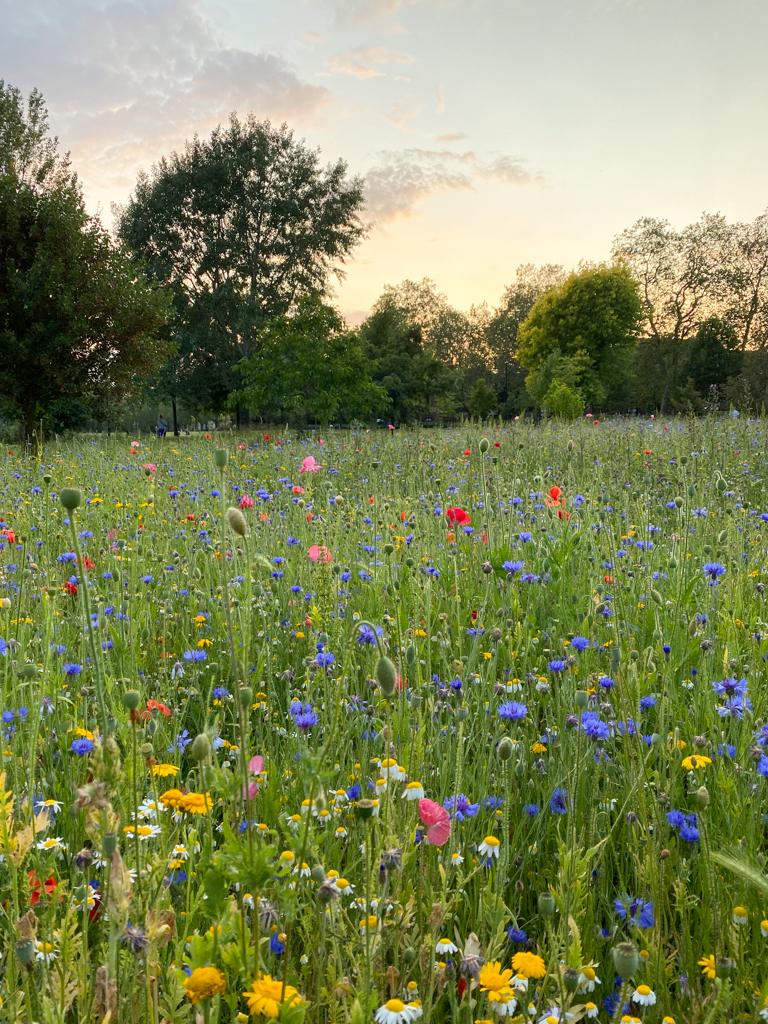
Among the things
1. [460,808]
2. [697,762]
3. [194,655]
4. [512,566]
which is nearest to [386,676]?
[460,808]

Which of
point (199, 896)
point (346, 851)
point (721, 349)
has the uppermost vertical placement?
point (721, 349)

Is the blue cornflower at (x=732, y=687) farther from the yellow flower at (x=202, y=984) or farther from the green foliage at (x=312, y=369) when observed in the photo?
the green foliage at (x=312, y=369)

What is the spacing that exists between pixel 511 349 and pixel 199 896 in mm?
55313

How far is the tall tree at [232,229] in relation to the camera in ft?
84.7

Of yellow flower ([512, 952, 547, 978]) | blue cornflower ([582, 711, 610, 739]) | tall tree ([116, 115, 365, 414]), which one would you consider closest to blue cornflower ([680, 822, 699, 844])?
blue cornflower ([582, 711, 610, 739])

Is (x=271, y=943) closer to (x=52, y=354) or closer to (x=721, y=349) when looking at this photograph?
(x=52, y=354)

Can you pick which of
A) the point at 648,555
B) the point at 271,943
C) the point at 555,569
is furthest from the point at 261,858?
the point at 648,555

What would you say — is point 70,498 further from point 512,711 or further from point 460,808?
point 512,711

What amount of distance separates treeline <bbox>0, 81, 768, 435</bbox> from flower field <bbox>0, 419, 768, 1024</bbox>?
25.3ft

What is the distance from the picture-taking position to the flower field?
3.07 feet

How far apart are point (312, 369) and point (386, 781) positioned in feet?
49.8

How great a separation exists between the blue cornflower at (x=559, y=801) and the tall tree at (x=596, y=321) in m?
37.4

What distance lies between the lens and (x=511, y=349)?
53625mm

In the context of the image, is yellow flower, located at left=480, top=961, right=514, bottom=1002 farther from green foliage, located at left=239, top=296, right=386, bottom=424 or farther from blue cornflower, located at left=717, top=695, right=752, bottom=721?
green foliage, located at left=239, top=296, right=386, bottom=424
